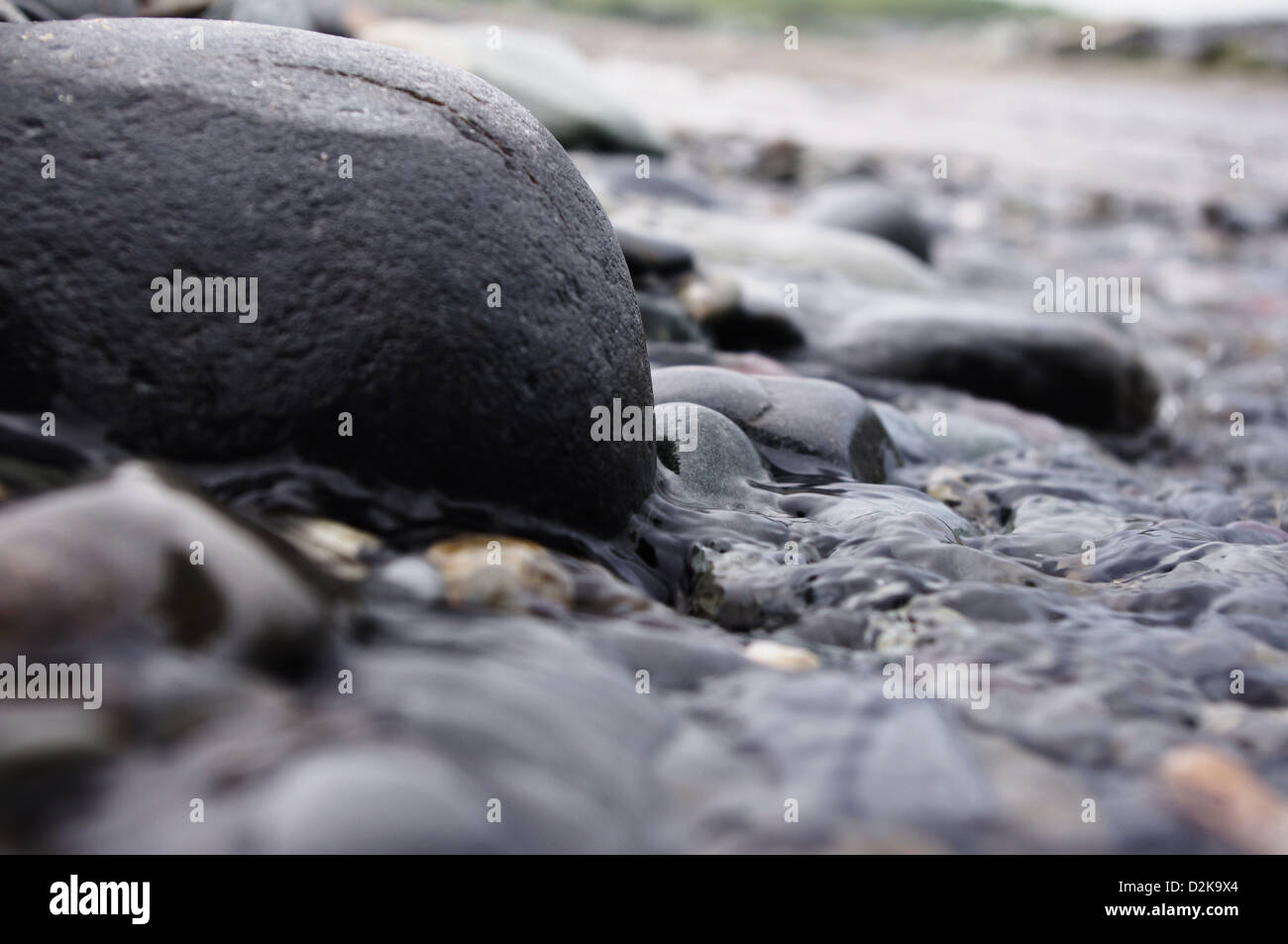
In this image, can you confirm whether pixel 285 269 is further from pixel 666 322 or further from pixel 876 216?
pixel 876 216

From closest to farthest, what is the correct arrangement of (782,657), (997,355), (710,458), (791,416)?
(782,657), (710,458), (791,416), (997,355)

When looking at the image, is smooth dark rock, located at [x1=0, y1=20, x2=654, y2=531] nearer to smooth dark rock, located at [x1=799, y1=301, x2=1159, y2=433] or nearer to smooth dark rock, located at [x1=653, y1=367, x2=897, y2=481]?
smooth dark rock, located at [x1=653, y1=367, x2=897, y2=481]

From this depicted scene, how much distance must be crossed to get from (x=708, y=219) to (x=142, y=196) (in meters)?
3.87

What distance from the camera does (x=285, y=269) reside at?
198 cm

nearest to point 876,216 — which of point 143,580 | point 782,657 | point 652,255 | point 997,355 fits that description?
point 997,355

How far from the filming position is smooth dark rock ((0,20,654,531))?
6.35 feet

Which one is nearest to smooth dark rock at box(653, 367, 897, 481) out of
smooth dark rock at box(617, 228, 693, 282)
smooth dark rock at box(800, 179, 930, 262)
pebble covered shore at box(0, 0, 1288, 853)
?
pebble covered shore at box(0, 0, 1288, 853)

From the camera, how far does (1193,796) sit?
162 cm

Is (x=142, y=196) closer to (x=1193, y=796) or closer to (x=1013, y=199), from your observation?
(x=1193, y=796)

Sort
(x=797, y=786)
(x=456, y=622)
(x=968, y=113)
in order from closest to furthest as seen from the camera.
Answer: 1. (x=797, y=786)
2. (x=456, y=622)
3. (x=968, y=113)

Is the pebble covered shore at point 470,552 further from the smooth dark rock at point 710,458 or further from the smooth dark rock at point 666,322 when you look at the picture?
the smooth dark rock at point 666,322

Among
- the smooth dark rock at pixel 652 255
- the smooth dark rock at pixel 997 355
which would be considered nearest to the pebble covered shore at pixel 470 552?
the smooth dark rock at pixel 997 355
